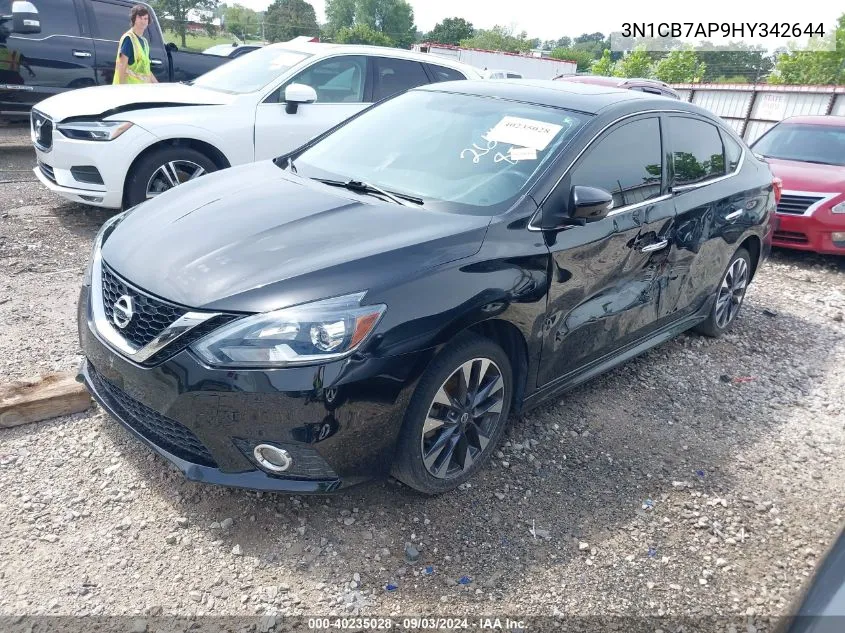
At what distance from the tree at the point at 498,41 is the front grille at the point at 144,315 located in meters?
88.2

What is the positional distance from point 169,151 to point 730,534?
507cm

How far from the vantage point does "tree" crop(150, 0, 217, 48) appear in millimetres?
62562

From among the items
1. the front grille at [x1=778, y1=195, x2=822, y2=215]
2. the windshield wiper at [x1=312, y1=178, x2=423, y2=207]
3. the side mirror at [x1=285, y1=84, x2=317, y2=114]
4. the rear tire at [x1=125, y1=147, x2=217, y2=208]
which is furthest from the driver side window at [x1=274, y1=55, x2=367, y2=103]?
the front grille at [x1=778, y1=195, x2=822, y2=215]

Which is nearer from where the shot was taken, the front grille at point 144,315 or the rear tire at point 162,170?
the front grille at point 144,315

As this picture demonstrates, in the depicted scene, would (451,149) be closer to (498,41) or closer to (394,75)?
(394,75)

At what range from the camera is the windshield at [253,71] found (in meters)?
6.40

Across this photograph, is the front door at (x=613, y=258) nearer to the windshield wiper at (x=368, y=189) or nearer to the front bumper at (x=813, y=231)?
the windshield wiper at (x=368, y=189)

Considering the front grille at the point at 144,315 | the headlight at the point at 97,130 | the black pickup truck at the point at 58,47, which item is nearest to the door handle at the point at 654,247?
the front grille at the point at 144,315

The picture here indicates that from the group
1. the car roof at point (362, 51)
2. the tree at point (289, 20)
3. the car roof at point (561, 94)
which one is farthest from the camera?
the tree at point (289, 20)

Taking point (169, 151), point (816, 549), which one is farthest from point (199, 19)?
point (816, 549)

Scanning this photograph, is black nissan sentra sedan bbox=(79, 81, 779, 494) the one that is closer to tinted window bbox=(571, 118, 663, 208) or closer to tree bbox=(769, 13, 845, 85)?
tinted window bbox=(571, 118, 663, 208)

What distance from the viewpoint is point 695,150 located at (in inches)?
167

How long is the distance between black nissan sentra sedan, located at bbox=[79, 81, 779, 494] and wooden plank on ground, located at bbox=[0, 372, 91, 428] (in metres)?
0.33

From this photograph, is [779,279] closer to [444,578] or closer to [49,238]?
[444,578]
